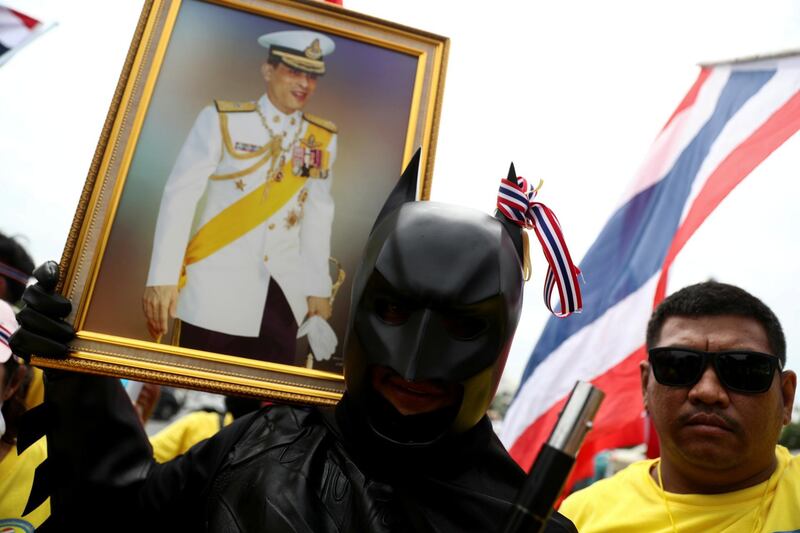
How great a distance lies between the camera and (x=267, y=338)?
2141 mm

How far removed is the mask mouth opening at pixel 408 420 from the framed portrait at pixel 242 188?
1.30ft

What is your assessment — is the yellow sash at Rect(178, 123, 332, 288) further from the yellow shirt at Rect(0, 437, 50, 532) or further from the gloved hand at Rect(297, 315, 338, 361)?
the yellow shirt at Rect(0, 437, 50, 532)

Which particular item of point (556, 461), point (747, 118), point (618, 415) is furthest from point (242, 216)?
point (747, 118)

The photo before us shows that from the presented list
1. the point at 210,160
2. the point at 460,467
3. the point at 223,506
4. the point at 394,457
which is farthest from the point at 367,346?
the point at 210,160

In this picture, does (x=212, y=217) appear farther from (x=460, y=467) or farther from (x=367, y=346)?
(x=460, y=467)

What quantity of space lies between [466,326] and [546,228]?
1.60ft

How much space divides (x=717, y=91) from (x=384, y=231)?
363 cm

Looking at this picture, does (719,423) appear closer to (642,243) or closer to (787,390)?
(787,390)

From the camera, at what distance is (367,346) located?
1616 millimetres

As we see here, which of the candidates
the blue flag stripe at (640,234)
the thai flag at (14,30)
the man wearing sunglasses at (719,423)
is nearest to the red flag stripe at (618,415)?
the blue flag stripe at (640,234)

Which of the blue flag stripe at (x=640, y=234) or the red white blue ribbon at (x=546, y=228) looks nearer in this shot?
the red white blue ribbon at (x=546, y=228)

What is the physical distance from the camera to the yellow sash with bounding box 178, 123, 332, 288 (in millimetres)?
2156

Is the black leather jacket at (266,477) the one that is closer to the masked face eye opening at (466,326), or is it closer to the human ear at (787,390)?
the masked face eye opening at (466,326)

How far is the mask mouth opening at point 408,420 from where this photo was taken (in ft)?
5.30
